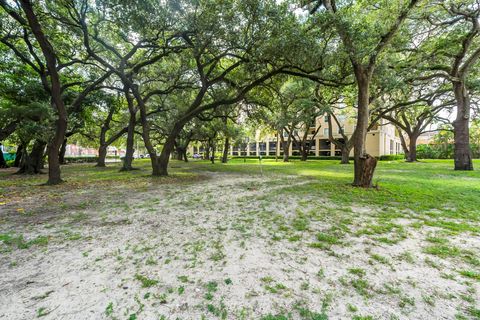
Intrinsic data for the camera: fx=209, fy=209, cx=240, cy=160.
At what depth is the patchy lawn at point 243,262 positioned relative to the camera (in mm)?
1883

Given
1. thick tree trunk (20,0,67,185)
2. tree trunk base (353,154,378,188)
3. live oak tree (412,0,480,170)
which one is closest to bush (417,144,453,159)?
live oak tree (412,0,480,170)

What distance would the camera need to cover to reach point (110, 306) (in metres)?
1.89

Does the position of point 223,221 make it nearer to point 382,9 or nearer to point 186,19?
point 186,19

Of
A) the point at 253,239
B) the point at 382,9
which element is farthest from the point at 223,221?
the point at 382,9

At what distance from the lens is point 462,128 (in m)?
11.8

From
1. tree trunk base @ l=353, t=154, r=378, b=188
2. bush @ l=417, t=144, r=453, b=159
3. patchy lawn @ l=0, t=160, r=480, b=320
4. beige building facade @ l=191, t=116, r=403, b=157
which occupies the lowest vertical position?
patchy lawn @ l=0, t=160, r=480, b=320

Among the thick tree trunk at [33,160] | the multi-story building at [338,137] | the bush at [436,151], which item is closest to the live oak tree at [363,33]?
the thick tree trunk at [33,160]

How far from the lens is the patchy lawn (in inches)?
74.1

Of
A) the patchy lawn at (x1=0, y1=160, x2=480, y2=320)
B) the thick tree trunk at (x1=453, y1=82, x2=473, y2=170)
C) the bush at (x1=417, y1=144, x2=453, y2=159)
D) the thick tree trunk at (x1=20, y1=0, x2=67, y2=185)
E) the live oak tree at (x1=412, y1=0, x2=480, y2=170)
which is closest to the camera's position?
the patchy lawn at (x1=0, y1=160, x2=480, y2=320)

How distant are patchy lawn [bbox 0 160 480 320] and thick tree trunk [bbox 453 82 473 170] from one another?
9974 mm

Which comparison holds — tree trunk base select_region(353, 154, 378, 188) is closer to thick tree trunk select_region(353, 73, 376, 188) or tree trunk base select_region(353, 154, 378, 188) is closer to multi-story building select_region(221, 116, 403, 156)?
thick tree trunk select_region(353, 73, 376, 188)

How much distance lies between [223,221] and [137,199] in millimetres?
3327

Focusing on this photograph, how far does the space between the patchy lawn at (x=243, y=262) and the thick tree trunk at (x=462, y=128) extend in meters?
9.97

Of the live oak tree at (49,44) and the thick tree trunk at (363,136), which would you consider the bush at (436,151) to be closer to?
the thick tree trunk at (363,136)
